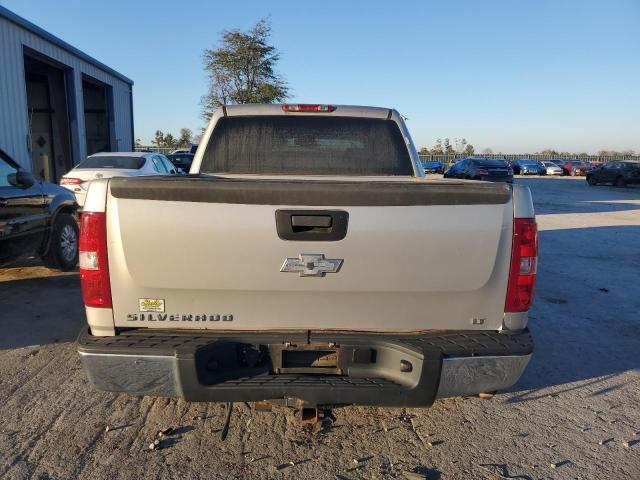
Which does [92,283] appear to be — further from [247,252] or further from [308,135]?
[308,135]

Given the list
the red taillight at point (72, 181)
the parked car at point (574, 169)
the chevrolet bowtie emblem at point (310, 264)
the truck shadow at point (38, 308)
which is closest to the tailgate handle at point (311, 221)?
the chevrolet bowtie emblem at point (310, 264)

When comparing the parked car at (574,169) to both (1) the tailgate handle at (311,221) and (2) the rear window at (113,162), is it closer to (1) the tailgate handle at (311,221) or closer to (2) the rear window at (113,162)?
(2) the rear window at (113,162)

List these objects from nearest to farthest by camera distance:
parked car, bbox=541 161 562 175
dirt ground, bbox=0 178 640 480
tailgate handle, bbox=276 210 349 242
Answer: tailgate handle, bbox=276 210 349 242 < dirt ground, bbox=0 178 640 480 < parked car, bbox=541 161 562 175

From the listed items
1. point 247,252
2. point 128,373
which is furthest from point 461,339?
point 128,373

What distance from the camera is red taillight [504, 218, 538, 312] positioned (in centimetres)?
248

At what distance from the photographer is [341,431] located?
119 inches

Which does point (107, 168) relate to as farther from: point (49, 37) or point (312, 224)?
point (312, 224)

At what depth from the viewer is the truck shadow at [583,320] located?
3900 millimetres

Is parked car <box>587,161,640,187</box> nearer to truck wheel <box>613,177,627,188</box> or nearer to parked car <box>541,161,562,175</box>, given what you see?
truck wheel <box>613,177,627,188</box>

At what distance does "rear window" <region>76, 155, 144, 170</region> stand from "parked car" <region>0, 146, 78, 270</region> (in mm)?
3904

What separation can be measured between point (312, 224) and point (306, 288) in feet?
1.09

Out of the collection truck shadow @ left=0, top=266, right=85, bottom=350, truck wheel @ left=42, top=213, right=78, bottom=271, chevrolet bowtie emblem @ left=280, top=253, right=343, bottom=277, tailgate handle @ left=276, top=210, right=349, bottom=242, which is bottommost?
truck shadow @ left=0, top=266, right=85, bottom=350

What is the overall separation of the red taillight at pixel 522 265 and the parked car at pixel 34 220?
534cm

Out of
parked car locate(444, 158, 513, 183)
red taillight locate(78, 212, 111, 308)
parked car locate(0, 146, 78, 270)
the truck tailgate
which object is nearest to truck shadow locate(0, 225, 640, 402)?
parked car locate(0, 146, 78, 270)
